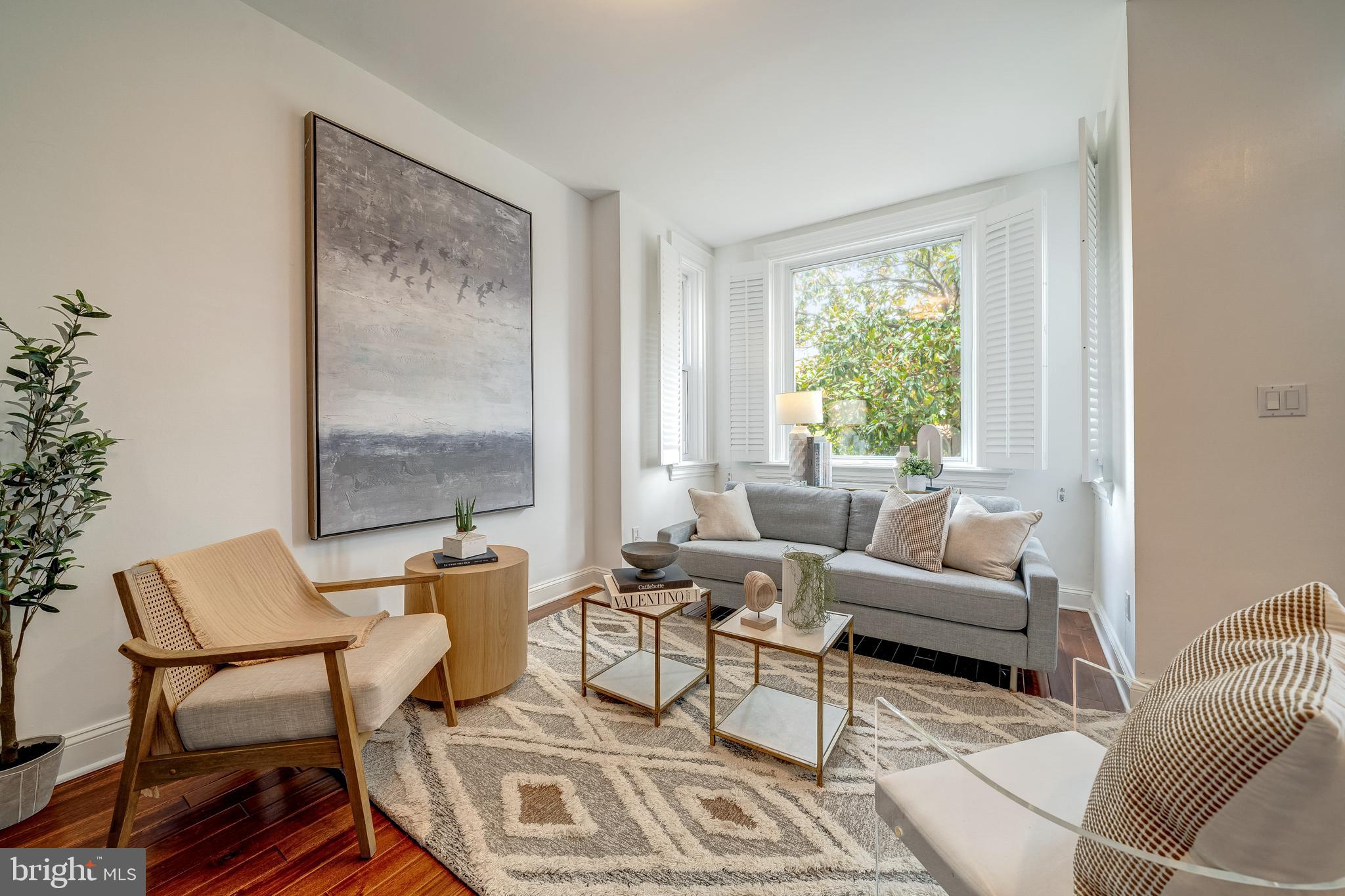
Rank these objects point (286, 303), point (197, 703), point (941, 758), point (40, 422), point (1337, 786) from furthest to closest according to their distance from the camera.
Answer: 1. point (286, 303)
2. point (941, 758)
3. point (40, 422)
4. point (197, 703)
5. point (1337, 786)

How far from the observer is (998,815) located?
969 millimetres

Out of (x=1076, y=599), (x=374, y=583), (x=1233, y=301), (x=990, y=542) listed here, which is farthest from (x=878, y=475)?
(x=374, y=583)

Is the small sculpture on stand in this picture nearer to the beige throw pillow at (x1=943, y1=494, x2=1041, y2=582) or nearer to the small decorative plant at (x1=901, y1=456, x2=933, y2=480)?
the beige throw pillow at (x1=943, y1=494, x2=1041, y2=582)

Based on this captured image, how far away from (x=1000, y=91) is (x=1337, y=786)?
126 inches

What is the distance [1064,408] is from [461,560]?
3650 mm

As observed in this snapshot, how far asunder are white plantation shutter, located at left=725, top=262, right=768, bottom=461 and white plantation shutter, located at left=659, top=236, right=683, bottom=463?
1.97ft

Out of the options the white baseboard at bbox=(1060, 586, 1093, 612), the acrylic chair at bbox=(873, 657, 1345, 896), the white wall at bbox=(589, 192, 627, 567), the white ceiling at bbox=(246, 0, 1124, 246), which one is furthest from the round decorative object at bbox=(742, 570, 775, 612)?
the white baseboard at bbox=(1060, 586, 1093, 612)

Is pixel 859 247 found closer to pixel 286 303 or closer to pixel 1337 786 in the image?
pixel 286 303

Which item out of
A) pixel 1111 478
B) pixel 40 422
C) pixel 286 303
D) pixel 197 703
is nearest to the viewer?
pixel 197 703

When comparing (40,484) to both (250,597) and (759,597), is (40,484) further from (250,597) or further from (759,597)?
(759,597)

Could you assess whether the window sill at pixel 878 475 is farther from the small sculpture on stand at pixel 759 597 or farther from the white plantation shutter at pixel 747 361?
the small sculpture on stand at pixel 759 597

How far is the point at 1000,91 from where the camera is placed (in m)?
2.71

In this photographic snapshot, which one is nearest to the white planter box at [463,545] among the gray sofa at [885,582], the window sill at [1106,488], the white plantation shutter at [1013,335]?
the gray sofa at [885,582]

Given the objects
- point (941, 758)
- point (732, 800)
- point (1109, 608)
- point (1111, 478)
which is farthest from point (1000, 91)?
point (732, 800)
